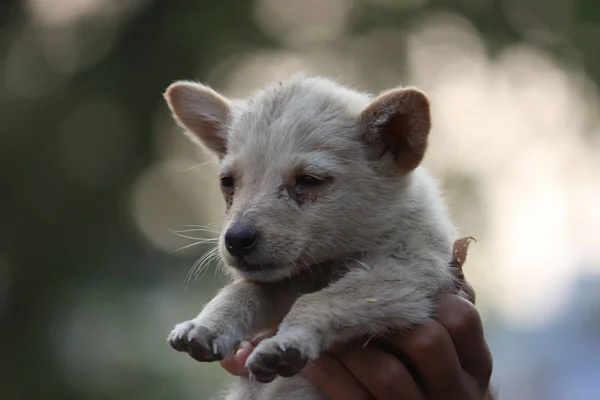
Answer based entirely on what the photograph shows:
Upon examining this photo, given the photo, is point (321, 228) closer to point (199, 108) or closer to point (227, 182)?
point (227, 182)

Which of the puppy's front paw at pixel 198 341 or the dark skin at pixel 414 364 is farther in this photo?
the dark skin at pixel 414 364

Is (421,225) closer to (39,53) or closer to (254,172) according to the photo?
(254,172)

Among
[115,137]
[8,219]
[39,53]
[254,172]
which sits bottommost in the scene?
[8,219]

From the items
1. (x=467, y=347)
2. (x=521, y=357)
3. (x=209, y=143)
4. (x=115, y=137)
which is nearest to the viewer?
(x=467, y=347)

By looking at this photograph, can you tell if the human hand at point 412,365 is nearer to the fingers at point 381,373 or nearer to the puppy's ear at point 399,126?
the fingers at point 381,373

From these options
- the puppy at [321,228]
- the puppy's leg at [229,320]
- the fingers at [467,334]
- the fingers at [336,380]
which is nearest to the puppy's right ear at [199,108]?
the puppy at [321,228]

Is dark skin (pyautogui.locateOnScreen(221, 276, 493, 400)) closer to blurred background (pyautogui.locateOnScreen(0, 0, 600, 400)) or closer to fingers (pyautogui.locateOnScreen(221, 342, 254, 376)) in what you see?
fingers (pyautogui.locateOnScreen(221, 342, 254, 376))

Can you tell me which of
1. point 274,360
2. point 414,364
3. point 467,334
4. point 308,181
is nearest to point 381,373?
point 414,364

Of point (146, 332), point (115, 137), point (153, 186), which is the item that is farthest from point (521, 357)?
point (115, 137)
